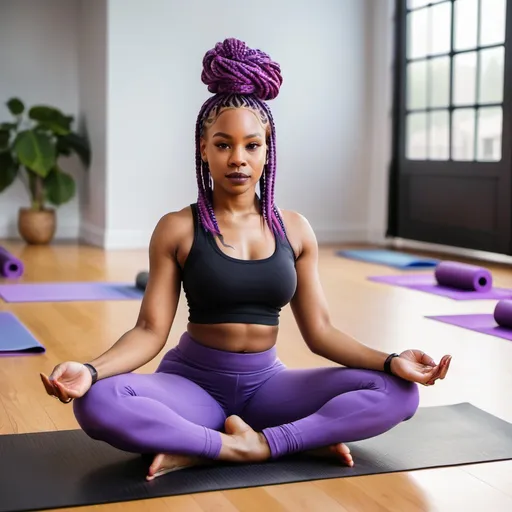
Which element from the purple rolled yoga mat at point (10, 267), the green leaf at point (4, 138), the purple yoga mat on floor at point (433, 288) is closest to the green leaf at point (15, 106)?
the green leaf at point (4, 138)

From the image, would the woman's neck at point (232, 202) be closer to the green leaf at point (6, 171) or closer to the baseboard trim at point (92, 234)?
the baseboard trim at point (92, 234)

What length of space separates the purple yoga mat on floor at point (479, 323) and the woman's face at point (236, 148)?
68.2 inches

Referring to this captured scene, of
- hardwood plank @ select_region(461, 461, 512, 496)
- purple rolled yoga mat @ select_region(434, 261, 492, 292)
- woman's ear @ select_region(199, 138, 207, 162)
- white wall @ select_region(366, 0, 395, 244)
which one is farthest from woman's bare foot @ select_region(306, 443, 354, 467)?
white wall @ select_region(366, 0, 395, 244)

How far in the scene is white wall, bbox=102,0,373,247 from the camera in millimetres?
6352

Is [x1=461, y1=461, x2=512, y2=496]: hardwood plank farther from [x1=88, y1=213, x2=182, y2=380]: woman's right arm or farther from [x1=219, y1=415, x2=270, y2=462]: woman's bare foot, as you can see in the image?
[x1=88, y1=213, x2=182, y2=380]: woman's right arm

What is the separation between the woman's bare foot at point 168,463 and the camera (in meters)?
1.80

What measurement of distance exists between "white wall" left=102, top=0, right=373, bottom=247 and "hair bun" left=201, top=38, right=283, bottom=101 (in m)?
4.43

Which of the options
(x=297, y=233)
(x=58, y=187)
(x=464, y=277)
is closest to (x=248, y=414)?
(x=297, y=233)

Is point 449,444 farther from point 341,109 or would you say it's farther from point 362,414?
point 341,109

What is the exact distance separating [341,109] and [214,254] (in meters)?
5.10

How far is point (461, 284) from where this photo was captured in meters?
4.60

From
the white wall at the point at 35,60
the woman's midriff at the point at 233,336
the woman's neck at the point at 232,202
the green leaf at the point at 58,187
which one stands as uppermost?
the white wall at the point at 35,60

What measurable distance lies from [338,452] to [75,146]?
506 centimetres

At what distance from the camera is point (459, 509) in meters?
1.69
